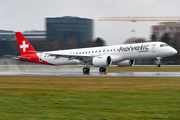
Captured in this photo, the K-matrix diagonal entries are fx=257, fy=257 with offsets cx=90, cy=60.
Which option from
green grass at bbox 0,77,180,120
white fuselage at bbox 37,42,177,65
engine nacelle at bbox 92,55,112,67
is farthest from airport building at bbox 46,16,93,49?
green grass at bbox 0,77,180,120

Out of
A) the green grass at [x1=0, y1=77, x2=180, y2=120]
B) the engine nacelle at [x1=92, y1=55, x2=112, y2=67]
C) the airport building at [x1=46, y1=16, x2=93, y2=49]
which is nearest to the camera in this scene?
the green grass at [x1=0, y1=77, x2=180, y2=120]

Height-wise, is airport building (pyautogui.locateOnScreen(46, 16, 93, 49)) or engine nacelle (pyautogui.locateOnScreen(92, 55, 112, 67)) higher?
airport building (pyautogui.locateOnScreen(46, 16, 93, 49))

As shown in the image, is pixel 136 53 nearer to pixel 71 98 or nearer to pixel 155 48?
pixel 155 48

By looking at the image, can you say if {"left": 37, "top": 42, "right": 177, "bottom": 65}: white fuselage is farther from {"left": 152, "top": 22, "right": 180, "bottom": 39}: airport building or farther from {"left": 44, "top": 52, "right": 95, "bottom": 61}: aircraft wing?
{"left": 152, "top": 22, "right": 180, "bottom": 39}: airport building

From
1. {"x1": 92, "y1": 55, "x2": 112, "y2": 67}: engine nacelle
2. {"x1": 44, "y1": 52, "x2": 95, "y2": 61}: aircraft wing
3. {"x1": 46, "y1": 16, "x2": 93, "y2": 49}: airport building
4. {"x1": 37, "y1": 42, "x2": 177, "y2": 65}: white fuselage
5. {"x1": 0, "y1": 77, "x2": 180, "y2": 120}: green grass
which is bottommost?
{"x1": 0, "y1": 77, "x2": 180, "y2": 120}: green grass

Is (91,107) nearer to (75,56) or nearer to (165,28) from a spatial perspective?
(75,56)

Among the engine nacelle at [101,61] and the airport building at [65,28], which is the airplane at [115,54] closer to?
the engine nacelle at [101,61]

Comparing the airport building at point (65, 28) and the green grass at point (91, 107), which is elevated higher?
the airport building at point (65, 28)

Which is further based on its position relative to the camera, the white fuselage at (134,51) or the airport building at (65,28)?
the airport building at (65,28)

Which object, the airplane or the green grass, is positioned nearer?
the green grass

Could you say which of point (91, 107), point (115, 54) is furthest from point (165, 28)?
point (91, 107)

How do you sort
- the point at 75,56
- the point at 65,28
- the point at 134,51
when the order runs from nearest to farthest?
the point at 134,51, the point at 75,56, the point at 65,28

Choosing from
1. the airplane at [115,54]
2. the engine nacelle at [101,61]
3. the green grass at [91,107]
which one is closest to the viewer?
the green grass at [91,107]

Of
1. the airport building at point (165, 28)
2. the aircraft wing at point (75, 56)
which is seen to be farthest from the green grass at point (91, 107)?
the airport building at point (165, 28)
